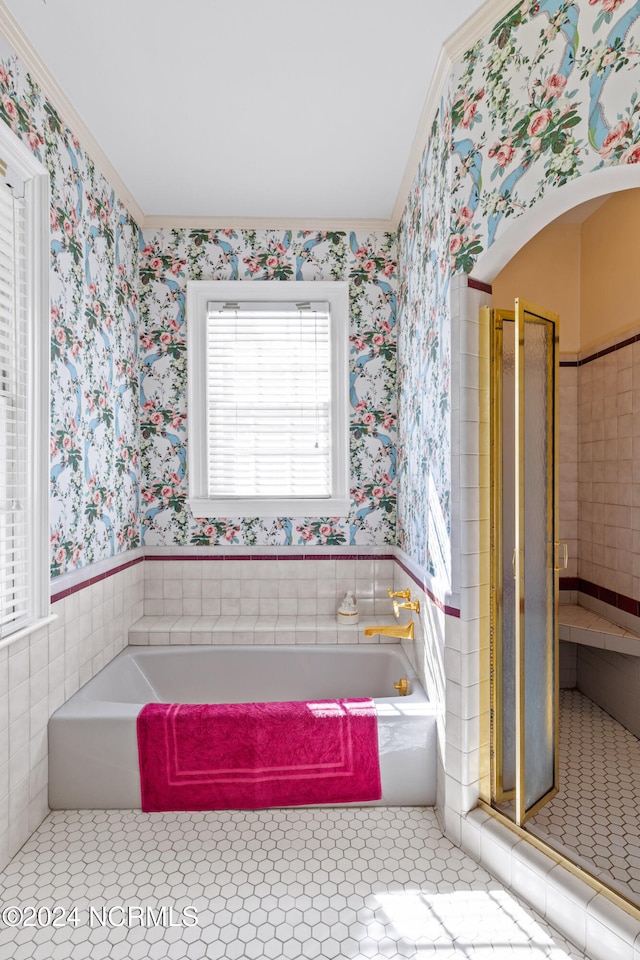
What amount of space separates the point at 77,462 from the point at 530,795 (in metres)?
2.18

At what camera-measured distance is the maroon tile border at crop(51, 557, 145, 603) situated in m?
2.14

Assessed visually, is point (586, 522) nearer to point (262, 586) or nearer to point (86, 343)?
point (262, 586)

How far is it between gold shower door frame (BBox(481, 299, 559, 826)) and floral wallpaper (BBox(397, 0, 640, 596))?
18 centimetres

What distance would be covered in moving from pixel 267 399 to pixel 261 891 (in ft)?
7.37

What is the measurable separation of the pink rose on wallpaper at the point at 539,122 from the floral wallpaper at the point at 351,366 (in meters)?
1.53

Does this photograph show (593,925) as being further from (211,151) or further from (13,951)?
(211,151)

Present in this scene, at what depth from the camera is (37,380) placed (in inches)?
78.7

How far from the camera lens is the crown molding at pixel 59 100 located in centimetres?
179

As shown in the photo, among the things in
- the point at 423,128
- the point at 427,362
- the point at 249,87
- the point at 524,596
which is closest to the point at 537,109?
the point at 423,128

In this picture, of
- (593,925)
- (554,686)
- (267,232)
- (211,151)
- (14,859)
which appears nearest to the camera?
(593,925)

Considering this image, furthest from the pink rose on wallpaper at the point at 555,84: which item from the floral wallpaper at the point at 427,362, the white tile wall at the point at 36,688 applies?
the white tile wall at the point at 36,688

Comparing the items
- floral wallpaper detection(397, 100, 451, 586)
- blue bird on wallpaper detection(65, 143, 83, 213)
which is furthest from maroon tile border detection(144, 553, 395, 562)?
blue bird on wallpaper detection(65, 143, 83, 213)

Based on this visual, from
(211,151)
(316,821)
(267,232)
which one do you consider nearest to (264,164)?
(211,151)

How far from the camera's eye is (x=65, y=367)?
2.24 m
